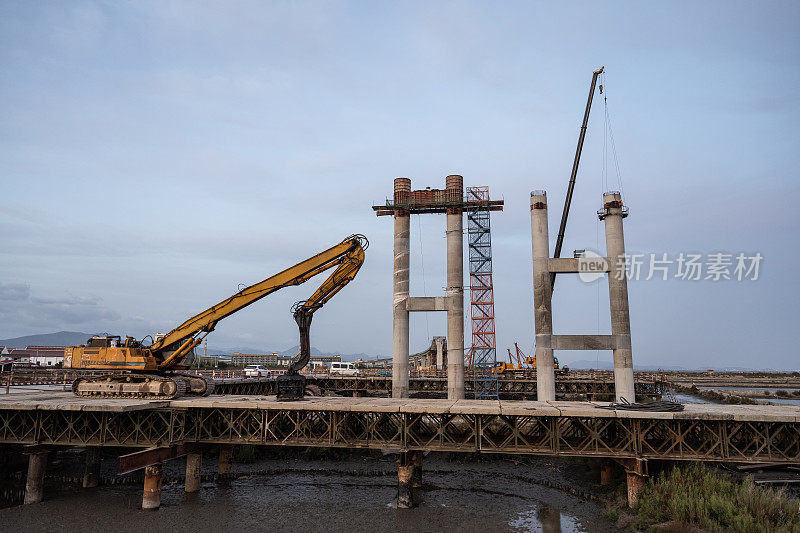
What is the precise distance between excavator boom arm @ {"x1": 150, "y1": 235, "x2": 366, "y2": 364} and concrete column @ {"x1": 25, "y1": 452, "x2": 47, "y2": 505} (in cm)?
687

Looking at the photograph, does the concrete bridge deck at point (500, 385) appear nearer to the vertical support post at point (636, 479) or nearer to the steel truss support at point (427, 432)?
the steel truss support at point (427, 432)

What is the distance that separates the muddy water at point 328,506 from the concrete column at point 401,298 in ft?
45.1

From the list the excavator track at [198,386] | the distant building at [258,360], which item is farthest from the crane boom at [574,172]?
Answer: the distant building at [258,360]

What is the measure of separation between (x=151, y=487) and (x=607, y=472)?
21.8 m

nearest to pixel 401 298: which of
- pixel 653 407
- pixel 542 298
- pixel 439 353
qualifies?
pixel 542 298

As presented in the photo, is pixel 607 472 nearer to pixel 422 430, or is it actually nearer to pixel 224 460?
pixel 422 430

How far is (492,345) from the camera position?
46.8 meters

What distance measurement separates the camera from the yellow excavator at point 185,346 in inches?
1033

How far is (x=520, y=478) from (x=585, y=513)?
21.3 feet

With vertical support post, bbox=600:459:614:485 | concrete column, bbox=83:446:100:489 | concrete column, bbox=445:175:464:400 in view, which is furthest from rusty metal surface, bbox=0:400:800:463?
concrete column, bbox=445:175:464:400

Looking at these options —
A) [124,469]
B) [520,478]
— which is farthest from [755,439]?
[124,469]

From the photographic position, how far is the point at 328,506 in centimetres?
2183

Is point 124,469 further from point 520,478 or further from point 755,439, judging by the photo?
point 755,439

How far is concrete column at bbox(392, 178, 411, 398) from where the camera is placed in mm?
42062
